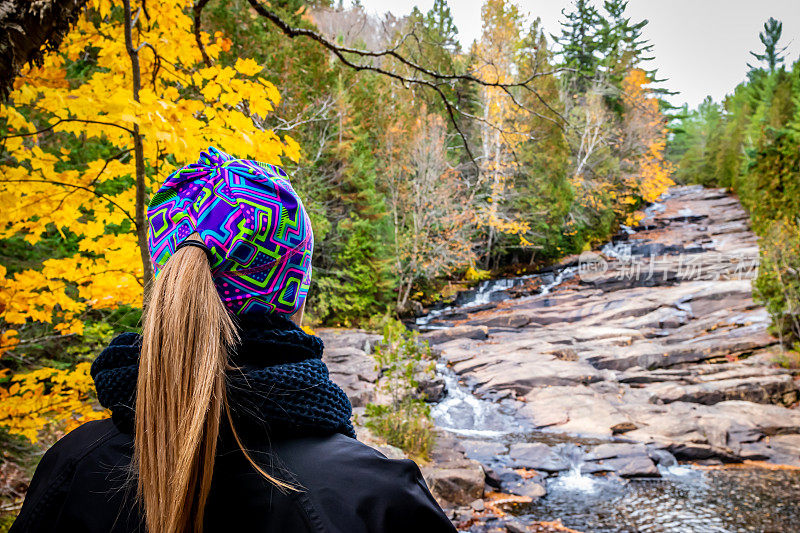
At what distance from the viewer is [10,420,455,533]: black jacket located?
753 millimetres

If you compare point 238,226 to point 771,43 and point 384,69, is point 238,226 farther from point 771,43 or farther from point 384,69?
point 771,43

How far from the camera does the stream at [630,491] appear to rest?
16.8 ft

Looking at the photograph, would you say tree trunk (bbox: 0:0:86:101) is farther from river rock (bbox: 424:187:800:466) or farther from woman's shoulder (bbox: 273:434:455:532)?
river rock (bbox: 424:187:800:466)

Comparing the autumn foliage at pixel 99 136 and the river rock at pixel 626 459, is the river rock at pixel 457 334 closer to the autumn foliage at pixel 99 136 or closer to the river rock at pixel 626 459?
the river rock at pixel 626 459

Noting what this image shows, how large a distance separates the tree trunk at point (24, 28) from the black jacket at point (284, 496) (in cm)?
126

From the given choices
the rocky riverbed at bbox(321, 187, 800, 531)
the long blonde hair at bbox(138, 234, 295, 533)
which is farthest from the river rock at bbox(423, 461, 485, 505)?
the long blonde hair at bbox(138, 234, 295, 533)

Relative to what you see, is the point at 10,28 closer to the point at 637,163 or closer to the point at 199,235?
the point at 199,235

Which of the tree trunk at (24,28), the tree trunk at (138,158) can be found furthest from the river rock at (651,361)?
the tree trunk at (24,28)

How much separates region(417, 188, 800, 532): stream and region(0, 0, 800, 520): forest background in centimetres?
426

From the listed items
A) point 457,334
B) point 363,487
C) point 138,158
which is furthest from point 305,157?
point 363,487

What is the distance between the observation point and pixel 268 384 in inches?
33.1

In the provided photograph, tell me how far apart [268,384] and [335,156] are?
14.0m

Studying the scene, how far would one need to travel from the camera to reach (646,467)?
21.0 feet

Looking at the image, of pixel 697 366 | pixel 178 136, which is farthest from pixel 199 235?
pixel 697 366
